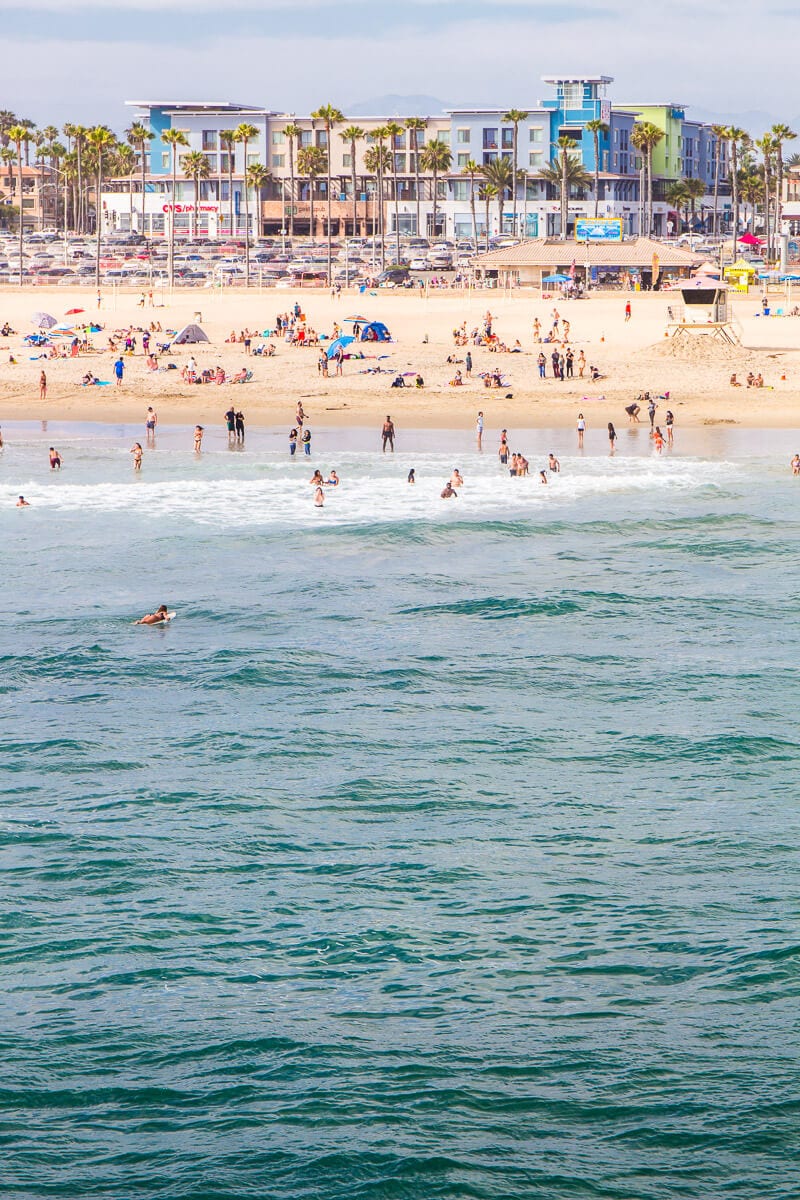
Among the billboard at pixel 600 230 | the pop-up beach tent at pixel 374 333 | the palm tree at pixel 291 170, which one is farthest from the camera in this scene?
the palm tree at pixel 291 170

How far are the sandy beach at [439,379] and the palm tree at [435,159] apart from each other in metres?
A: 66.8

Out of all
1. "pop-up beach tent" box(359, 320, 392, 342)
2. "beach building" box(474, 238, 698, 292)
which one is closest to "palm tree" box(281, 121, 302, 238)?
"beach building" box(474, 238, 698, 292)

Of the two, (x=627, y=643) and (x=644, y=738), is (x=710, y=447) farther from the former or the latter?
(x=644, y=738)

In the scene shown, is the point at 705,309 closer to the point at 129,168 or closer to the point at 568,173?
the point at 568,173

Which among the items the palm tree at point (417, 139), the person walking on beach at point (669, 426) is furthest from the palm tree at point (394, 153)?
the person walking on beach at point (669, 426)

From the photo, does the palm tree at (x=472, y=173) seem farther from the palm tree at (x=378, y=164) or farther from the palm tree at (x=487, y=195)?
the palm tree at (x=378, y=164)

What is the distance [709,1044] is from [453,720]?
35.4ft

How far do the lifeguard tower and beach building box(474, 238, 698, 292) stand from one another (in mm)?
32737

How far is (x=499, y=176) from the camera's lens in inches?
5871

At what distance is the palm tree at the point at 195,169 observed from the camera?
148200mm

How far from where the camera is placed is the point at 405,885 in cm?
2005

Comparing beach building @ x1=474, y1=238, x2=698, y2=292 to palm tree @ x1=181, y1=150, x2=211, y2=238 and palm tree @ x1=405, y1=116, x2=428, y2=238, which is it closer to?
palm tree @ x1=405, y1=116, x2=428, y2=238

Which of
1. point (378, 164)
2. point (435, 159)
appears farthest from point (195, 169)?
point (435, 159)

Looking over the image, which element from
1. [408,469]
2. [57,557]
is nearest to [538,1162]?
[57,557]
